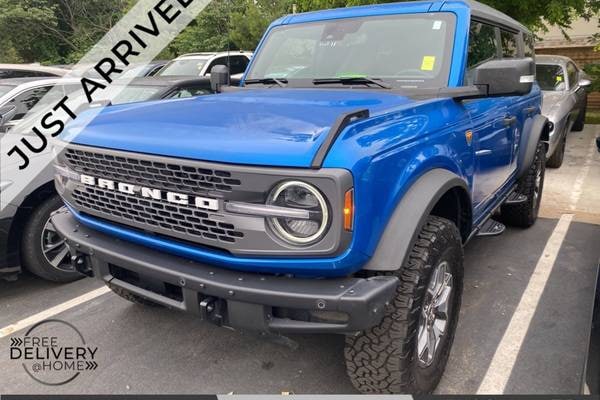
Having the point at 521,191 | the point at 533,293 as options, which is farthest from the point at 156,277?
the point at 521,191

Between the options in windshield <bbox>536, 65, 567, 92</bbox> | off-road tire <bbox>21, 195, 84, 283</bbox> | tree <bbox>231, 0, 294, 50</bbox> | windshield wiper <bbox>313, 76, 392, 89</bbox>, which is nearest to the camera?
windshield wiper <bbox>313, 76, 392, 89</bbox>

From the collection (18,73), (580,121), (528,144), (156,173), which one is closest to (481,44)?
(528,144)

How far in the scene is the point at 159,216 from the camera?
2248 millimetres

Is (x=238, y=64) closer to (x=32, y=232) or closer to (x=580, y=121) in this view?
(x=580, y=121)

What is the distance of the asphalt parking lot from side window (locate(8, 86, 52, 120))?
1580 millimetres

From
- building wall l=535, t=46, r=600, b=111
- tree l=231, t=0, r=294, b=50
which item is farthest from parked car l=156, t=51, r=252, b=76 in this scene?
building wall l=535, t=46, r=600, b=111

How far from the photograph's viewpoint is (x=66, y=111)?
4.83 m

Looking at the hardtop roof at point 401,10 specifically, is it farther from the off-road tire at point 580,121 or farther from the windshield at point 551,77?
the off-road tire at point 580,121

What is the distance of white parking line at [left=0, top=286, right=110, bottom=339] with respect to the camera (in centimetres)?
341

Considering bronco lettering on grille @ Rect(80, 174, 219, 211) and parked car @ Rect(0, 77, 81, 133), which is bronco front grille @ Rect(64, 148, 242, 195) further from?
parked car @ Rect(0, 77, 81, 133)

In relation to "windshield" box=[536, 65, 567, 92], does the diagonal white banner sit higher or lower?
higher

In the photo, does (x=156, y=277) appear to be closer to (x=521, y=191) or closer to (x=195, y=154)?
(x=195, y=154)

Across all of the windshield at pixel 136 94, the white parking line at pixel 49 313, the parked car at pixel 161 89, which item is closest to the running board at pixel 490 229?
the white parking line at pixel 49 313

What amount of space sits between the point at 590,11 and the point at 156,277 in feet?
35.8
